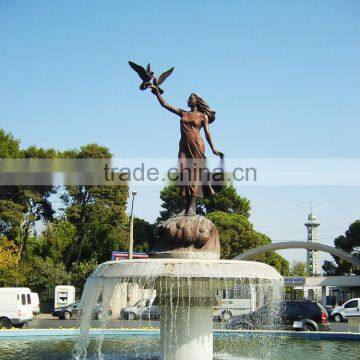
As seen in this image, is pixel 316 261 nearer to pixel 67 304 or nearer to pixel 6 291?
pixel 67 304

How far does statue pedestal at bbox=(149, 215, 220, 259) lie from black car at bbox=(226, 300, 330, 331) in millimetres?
11663

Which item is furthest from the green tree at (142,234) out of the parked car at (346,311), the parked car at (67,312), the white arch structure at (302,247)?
the parked car at (346,311)

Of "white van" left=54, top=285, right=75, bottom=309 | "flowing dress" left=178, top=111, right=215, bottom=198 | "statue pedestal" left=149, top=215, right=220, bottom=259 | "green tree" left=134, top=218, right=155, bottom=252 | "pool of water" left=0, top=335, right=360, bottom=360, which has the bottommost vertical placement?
"pool of water" left=0, top=335, right=360, bottom=360

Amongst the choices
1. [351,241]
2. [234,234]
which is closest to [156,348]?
[234,234]

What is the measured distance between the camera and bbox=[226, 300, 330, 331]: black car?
22.3 metres

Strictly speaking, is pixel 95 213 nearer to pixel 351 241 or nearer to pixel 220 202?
pixel 220 202

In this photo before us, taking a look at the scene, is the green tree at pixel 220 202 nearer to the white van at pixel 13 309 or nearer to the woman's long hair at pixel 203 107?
the white van at pixel 13 309

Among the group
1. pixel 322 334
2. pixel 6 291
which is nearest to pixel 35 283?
pixel 6 291

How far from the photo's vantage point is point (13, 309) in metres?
26.2

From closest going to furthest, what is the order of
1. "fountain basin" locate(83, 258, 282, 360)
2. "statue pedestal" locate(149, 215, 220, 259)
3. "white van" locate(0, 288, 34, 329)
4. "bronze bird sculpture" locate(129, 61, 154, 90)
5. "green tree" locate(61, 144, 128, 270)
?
"fountain basin" locate(83, 258, 282, 360)
"statue pedestal" locate(149, 215, 220, 259)
"bronze bird sculpture" locate(129, 61, 154, 90)
"white van" locate(0, 288, 34, 329)
"green tree" locate(61, 144, 128, 270)

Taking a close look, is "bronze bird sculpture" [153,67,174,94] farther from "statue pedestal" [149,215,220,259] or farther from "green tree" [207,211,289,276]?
"green tree" [207,211,289,276]

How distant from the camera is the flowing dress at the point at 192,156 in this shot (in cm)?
1162

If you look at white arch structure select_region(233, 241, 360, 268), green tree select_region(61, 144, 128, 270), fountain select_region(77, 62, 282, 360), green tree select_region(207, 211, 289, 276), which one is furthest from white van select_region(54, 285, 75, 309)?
fountain select_region(77, 62, 282, 360)

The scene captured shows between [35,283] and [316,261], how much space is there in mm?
87169
